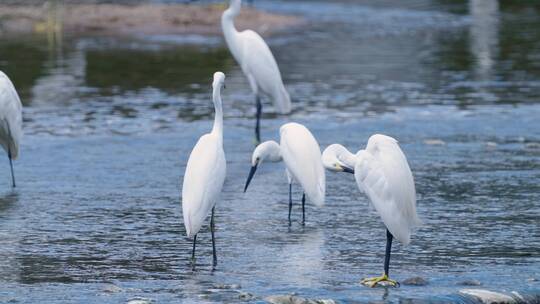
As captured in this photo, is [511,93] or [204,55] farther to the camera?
[204,55]

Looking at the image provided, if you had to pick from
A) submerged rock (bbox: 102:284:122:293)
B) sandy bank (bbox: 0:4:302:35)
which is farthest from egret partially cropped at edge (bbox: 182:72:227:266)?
sandy bank (bbox: 0:4:302:35)

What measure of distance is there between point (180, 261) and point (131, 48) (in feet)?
57.1

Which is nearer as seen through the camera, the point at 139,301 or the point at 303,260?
the point at 139,301

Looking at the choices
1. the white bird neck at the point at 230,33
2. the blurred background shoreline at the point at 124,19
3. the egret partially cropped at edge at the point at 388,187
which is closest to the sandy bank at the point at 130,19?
the blurred background shoreline at the point at 124,19

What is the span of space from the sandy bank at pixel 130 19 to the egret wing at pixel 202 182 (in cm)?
2002

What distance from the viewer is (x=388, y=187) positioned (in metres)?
7.85

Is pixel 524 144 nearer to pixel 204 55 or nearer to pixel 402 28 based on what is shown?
pixel 204 55

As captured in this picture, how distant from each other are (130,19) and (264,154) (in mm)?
21118

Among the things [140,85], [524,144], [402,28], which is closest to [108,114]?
[140,85]

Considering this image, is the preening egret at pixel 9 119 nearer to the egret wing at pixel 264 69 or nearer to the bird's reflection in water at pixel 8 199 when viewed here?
the bird's reflection in water at pixel 8 199

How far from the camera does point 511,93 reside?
18.1m

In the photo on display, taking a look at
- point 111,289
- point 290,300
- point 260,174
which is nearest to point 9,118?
point 260,174

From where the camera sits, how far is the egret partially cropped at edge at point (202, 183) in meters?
8.19

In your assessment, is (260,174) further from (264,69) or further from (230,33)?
(230,33)
